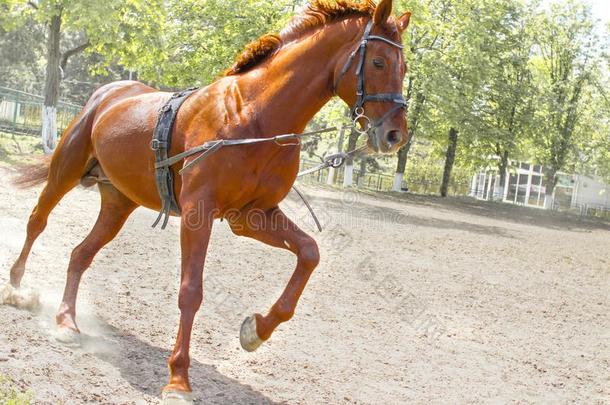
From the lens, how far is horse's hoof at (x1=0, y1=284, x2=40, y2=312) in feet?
21.1

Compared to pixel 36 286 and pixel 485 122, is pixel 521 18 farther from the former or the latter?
pixel 36 286

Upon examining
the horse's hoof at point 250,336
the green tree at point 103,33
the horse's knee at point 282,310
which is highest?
the green tree at point 103,33

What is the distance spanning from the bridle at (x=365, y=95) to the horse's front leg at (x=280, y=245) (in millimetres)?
931

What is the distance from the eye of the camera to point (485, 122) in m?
37.9

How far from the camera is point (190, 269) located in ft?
15.8

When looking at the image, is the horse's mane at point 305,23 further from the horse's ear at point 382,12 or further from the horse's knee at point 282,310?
the horse's knee at point 282,310

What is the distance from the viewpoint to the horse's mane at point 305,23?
502cm

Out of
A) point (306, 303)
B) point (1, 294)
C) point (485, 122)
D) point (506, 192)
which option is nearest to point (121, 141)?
point (1, 294)

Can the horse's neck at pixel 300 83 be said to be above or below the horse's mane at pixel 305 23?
below

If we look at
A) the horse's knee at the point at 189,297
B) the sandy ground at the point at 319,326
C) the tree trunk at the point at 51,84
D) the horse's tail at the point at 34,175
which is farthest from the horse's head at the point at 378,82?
the tree trunk at the point at 51,84

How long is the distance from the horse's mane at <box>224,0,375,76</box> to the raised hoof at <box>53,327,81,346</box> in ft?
7.88

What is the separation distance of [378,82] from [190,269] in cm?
172

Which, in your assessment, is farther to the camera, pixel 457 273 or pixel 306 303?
pixel 457 273

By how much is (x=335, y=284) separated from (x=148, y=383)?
4.89m
